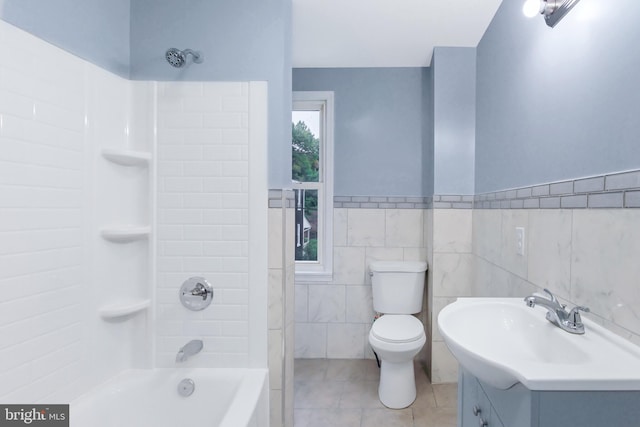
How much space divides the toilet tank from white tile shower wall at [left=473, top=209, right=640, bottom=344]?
710 mm

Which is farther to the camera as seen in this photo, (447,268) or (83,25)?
(447,268)

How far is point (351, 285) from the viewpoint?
9.00 ft

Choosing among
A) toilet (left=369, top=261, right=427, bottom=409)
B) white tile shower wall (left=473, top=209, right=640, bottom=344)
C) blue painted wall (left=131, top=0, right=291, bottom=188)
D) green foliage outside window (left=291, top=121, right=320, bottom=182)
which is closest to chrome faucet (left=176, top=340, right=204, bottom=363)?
blue painted wall (left=131, top=0, right=291, bottom=188)

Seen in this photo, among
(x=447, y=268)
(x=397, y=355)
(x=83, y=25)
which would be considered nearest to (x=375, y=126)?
(x=447, y=268)

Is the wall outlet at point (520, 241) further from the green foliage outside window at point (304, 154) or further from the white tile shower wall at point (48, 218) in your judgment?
the white tile shower wall at point (48, 218)

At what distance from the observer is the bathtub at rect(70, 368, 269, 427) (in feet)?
4.60

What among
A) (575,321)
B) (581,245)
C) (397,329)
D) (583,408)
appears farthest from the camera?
(397,329)

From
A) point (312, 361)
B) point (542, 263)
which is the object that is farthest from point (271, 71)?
point (312, 361)

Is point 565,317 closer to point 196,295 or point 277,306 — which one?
point 277,306

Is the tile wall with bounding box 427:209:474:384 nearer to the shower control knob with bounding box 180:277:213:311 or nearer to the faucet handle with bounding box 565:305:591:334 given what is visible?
the faucet handle with bounding box 565:305:591:334

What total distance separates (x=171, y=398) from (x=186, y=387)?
9 centimetres

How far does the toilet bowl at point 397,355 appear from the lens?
201 cm

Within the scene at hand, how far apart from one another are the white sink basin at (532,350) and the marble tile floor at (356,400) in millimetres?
1130

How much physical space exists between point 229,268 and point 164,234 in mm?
366
